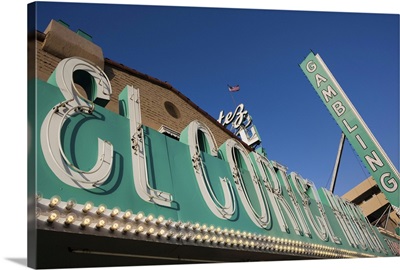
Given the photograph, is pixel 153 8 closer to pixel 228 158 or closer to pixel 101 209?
pixel 228 158

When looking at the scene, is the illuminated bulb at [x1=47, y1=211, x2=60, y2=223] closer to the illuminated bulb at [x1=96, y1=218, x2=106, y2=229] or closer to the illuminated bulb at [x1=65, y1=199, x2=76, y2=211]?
the illuminated bulb at [x1=65, y1=199, x2=76, y2=211]

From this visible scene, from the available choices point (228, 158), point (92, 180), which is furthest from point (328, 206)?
point (92, 180)

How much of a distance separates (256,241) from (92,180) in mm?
3458

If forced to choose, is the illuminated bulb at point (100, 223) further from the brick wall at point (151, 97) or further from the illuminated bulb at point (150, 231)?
the brick wall at point (151, 97)

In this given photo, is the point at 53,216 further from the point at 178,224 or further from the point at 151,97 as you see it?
the point at 151,97

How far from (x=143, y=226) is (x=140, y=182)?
0.70 m

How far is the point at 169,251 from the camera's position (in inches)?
247

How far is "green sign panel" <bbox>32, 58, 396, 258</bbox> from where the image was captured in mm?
5203

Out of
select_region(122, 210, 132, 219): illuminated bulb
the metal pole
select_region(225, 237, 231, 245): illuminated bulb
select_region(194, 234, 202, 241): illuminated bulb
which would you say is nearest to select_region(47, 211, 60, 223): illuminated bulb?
select_region(122, 210, 132, 219): illuminated bulb

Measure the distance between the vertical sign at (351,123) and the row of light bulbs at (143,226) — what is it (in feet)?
19.8

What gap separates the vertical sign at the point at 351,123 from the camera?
42.4 feet

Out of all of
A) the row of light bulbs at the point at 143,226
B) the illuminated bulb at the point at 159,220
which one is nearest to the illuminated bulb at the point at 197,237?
the row of light bulbs at the point at 143,226

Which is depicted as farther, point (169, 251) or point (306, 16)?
point (306, 16)

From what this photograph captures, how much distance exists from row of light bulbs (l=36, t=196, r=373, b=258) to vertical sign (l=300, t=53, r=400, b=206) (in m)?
6.03
